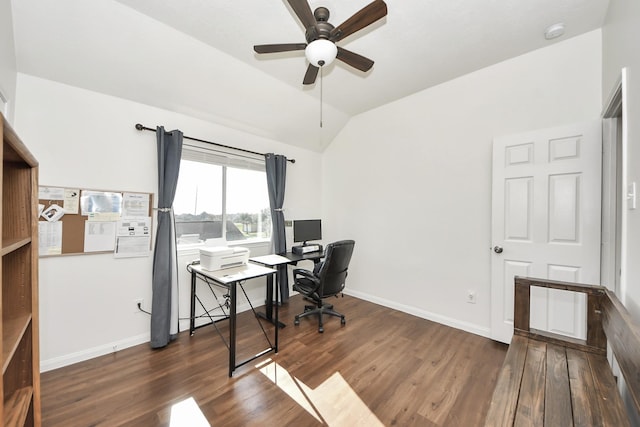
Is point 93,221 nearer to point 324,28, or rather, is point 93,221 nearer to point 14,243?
point 14,243

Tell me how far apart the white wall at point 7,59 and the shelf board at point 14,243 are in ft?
4.59

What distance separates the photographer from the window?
2926mm

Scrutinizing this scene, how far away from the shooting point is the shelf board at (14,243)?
2.67 ft

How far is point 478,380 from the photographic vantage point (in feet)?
6.64

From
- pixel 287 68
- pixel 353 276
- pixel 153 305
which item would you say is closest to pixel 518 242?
pixel 353 276

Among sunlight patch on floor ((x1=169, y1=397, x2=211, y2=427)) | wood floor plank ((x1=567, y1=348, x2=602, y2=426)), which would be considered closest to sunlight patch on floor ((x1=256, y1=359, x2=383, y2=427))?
sunlight patch on floor ((x1=169, y1=397, x2=211, y2=427))

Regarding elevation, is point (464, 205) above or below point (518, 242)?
above

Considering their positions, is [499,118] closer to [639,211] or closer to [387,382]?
[639,211]

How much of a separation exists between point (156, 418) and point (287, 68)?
10.3ft

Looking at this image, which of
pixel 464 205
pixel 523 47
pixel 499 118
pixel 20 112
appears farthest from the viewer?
pixel 464 205

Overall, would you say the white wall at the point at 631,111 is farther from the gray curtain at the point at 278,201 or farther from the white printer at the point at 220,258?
the gray curtain at the point at 278,201

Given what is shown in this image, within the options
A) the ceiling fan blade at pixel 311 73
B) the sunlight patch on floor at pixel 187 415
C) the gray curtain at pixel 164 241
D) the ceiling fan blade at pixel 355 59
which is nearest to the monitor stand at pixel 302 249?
the gray curtain at pixel 164 241

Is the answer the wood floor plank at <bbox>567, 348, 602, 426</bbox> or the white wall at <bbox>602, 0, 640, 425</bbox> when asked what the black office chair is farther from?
the white wall at <bbox>602, 0, 640, 425</bbox>

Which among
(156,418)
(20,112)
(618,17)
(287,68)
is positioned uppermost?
(287,68)
